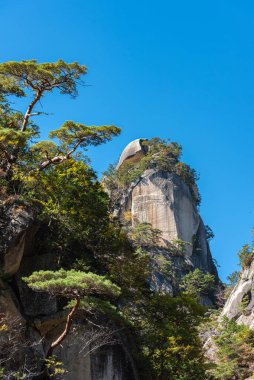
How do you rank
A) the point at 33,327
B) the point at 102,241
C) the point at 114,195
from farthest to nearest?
the point at 114,195
the point at 102,241
the point at 33,327

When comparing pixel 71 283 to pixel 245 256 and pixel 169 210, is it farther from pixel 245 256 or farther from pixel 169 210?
pixel 169 210

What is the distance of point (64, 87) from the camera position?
13320 millimetres

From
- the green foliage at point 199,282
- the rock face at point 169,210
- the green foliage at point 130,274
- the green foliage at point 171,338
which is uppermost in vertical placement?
the rock face at point 169,210

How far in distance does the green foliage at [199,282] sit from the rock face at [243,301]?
7.02 metres

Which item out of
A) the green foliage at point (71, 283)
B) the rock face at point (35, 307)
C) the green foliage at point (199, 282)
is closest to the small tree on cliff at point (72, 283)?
the green foliage at point (71, 283)

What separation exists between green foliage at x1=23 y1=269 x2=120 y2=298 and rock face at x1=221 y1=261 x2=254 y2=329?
14318mm

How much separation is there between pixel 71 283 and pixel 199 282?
2410 cm

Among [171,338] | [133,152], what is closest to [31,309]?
[171,338]

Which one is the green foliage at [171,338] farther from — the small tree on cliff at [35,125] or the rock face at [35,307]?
the small tree on cliff at [35,125]

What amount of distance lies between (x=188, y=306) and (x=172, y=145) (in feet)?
85.8

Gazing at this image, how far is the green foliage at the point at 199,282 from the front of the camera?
30753 mm

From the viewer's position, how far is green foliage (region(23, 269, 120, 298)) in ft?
27.4

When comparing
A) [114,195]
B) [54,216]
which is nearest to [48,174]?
[54,216]

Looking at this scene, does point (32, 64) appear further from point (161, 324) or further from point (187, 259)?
point (187, 259)
